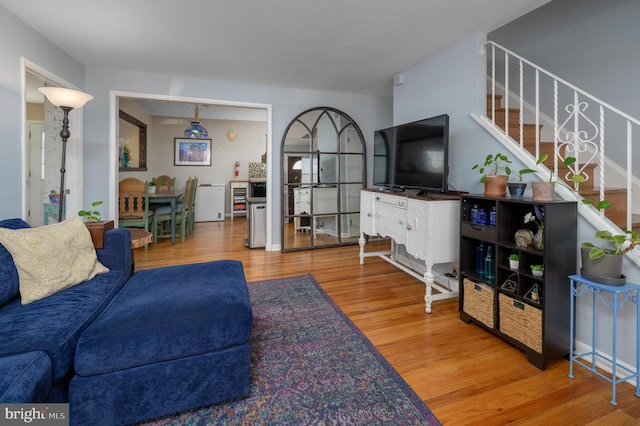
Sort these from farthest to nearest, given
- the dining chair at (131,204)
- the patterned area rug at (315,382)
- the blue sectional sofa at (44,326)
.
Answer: the dining chair at (131,204)
the patterned area rug at (315,382)
the blue sectional sofa at (44,326)

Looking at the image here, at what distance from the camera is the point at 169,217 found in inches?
205

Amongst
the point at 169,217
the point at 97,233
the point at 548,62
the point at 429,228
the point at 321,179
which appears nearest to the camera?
the point at 97,233

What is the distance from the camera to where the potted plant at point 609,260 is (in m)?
1.58

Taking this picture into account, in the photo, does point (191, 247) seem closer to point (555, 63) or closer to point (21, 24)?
point (21, 24)

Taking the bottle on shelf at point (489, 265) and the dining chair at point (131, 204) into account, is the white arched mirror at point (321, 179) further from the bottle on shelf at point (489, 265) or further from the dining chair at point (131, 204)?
the bottle on shelf at point (489, 265)

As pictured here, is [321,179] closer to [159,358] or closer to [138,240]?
[138,240]

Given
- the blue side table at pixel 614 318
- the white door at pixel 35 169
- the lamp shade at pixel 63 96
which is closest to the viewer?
the blue side table at pixel 614 318

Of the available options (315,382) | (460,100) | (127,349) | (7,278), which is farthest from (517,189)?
(7,278)

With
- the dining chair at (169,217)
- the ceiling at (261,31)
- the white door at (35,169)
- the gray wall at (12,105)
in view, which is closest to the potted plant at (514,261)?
the ceiling at (261,31)

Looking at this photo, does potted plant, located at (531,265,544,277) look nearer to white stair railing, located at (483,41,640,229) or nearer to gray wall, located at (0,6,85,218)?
white stair railing, located at (483,41,640,229)

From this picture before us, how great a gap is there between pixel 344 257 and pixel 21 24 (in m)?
3.91

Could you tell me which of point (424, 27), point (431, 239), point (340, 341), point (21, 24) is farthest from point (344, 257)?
point (21, 24)

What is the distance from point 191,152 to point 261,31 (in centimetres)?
561

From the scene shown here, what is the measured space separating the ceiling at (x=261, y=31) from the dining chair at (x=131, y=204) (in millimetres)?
1607
